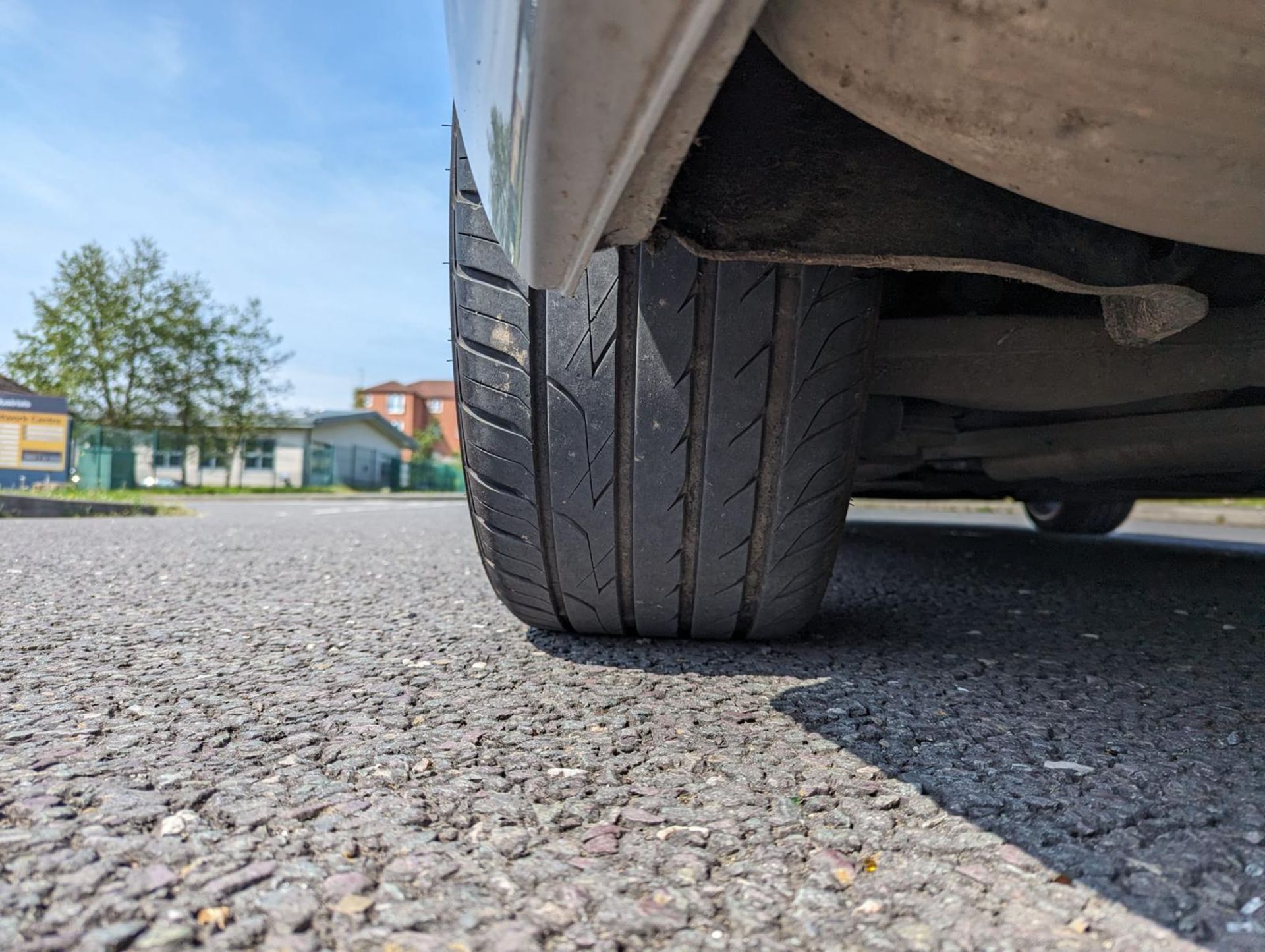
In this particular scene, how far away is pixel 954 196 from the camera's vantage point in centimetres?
95

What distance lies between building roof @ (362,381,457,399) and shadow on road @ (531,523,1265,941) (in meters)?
51.8

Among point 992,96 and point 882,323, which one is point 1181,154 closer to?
point 992,96

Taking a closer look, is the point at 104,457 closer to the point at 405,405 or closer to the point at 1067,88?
A: the point at 1067,88

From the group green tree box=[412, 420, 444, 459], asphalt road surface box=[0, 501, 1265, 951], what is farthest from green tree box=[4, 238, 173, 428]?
asphalt road surface box=[0, 501, 1265, 951]

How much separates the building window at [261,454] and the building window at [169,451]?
2443 mm

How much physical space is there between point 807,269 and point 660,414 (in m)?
0.33

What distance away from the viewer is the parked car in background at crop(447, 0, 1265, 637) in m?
0.67

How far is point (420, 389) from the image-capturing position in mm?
55250

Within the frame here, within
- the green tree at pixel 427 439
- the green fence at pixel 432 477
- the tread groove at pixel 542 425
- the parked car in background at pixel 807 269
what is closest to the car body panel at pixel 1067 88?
the parked car in background at pixel 807 269

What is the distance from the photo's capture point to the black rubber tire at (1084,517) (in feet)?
15.7

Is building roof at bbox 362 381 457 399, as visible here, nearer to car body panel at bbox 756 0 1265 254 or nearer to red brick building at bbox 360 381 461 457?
red brick building at bbox 360 381 461 457

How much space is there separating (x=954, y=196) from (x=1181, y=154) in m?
0.24

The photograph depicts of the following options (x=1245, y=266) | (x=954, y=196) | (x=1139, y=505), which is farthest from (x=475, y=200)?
(x=1139, y=505)

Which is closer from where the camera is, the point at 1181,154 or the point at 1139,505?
the point at 1181,154
